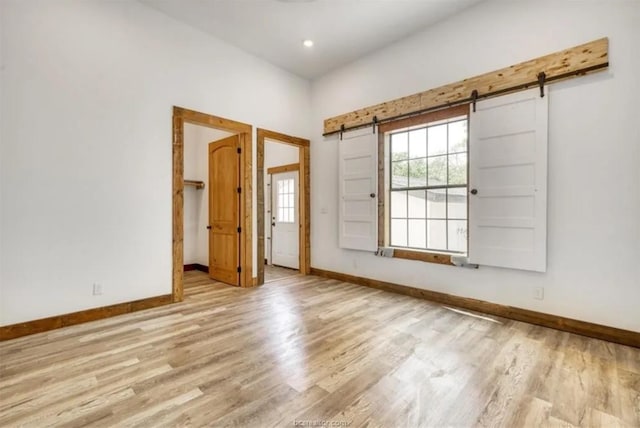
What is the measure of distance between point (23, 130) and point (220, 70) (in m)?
2.37

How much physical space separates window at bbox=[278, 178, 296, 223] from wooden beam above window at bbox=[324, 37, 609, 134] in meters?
2.19

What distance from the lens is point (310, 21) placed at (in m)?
3.84

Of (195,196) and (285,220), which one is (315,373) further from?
(195,196)

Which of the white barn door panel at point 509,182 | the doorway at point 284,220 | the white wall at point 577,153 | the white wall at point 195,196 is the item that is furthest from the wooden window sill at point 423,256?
the white wall at point 195,196

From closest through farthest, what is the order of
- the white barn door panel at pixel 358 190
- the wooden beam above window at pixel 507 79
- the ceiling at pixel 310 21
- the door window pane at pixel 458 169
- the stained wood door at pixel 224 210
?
the wooden beam above window at pixel 507 79, the ceiling at pixel 310 21, the door window pane at pixel 458 169, the white barn door panel at pixel 358 190, the stained wood door at pixel 224 210

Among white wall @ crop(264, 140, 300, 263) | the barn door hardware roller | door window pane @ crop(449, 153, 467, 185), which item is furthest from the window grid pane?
the barn door hardware roller

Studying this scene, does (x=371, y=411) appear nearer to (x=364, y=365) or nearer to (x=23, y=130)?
(x=364, y=365)

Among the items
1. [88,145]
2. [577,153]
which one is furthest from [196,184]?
[577,153]

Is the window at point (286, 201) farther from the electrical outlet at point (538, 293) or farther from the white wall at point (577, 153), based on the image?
the electrical outlet at point (538, 293)

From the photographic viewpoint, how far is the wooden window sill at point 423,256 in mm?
3822

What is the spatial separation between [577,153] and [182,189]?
14.4 feet

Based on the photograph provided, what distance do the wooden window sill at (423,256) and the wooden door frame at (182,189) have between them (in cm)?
224

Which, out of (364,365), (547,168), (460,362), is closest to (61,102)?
(364,365)

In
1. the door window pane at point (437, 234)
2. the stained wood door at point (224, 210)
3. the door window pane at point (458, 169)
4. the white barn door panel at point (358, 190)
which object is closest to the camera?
the door window pane at point (458, 169)
